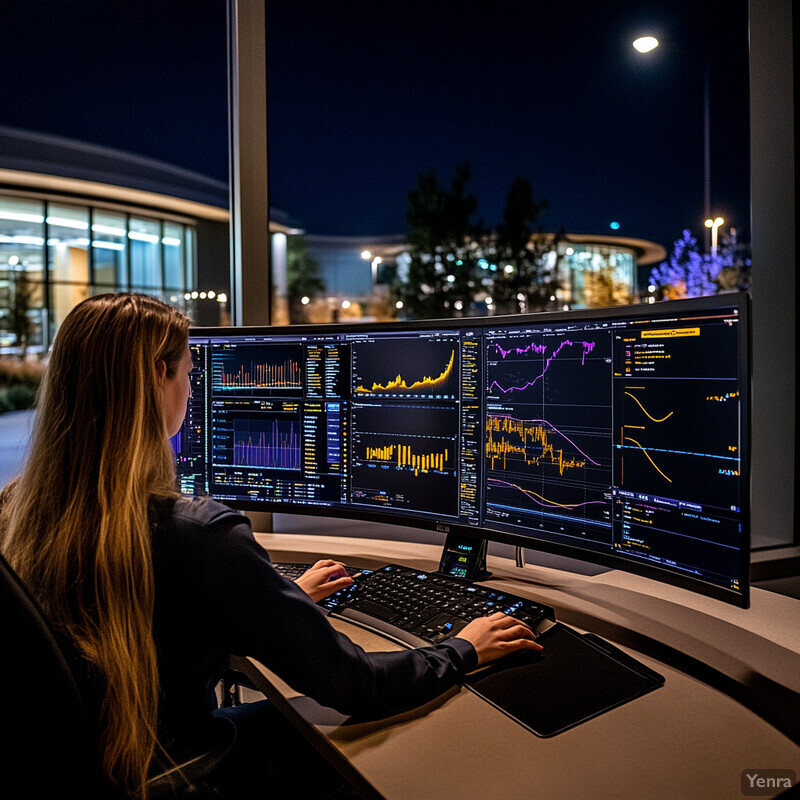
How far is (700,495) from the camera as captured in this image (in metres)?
1.03

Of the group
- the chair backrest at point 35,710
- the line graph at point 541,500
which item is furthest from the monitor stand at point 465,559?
the chair backrest at point 35,710

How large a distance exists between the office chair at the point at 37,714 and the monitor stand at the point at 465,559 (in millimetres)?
822

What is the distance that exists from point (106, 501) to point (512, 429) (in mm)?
813

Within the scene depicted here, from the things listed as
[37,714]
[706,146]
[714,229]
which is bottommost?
[37,714]

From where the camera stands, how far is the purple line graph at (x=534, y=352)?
1229 millimetres

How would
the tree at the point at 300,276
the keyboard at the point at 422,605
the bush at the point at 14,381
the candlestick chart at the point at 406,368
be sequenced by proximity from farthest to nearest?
the bush at the point at 14,381 → the tree at the point at 300,276 → the candlestick chart at the point at 406,368 → the keyboard at the point at 422,605

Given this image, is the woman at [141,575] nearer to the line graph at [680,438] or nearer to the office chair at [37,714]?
the office chair at [37,714]

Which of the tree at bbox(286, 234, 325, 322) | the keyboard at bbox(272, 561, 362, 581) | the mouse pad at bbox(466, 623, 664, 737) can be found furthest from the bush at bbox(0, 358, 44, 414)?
the mouse pad at bbox(466, 623, 664, 737)

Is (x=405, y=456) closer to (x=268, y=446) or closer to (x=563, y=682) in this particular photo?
(x=268, y=446)

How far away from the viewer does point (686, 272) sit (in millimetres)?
2373

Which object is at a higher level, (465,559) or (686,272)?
(686,272)

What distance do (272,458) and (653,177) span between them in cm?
207

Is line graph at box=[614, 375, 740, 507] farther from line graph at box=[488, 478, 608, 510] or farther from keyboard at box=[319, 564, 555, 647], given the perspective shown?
keyboard at box=[319, 564, 555, 647]

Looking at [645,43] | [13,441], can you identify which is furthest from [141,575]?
[645,43]
